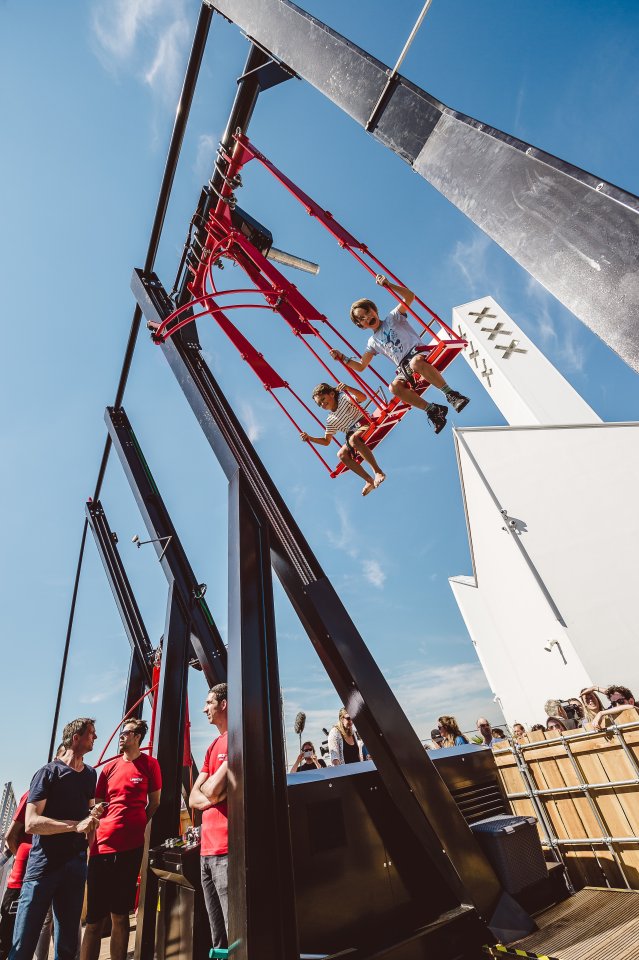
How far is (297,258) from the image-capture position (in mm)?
4395

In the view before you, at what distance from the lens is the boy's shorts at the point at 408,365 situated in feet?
13.9

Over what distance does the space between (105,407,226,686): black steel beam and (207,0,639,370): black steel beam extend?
19.6 feet

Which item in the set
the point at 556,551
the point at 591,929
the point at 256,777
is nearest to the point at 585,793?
the point at 591,929

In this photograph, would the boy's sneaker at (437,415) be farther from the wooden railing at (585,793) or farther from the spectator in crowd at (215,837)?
the spectator in crowd at (215,837)

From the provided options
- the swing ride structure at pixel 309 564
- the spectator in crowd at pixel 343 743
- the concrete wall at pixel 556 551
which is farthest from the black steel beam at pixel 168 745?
the concrete wall at pixel 556 551

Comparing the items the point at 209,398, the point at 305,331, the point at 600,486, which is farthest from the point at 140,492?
the point at 600,486

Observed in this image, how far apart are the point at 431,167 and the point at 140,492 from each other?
6.48 metres

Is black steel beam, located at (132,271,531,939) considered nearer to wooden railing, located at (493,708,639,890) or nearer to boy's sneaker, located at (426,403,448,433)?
wooden railing, located at (493,708,639,890)

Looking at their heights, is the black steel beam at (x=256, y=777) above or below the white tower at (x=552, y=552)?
below

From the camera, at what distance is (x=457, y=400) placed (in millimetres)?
4039

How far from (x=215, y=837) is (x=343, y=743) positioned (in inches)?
108

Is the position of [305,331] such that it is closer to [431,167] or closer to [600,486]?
Answer: [431,167]

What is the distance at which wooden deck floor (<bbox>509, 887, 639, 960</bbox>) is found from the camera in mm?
2334

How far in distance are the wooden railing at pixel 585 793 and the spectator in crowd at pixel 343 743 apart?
5.46 feet
